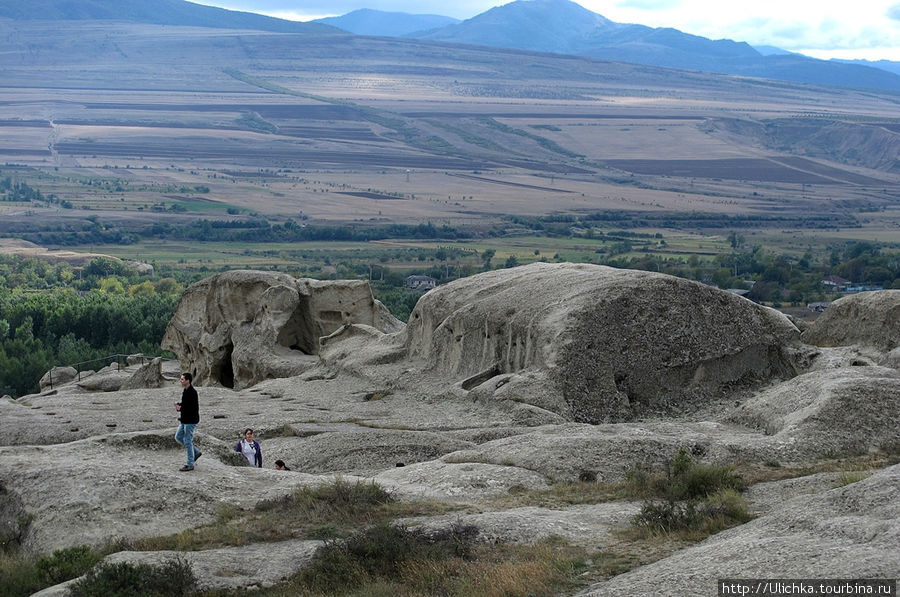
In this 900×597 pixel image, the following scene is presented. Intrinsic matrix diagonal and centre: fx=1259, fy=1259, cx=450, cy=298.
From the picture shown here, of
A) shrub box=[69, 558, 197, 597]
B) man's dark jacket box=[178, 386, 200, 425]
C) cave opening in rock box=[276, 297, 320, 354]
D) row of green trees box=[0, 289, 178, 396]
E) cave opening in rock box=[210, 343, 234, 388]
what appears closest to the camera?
shrub box=[69, 558, 197, 597]

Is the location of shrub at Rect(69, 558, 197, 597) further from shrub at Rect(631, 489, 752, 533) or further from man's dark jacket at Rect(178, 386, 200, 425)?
shrub at Rect(631, 489, 752, 533)

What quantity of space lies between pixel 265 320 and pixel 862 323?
63.2ft

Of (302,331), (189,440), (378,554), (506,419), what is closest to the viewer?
(378,554)

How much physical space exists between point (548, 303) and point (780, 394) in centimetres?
705

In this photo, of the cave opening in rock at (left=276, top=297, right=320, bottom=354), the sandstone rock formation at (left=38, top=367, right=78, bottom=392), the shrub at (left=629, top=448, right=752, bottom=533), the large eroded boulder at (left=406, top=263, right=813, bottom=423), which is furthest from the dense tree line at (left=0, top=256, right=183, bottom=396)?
the shrub at (left=629, top=448, right=752, bottom=533)

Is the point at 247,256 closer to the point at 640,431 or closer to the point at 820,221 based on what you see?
the point at 820,221

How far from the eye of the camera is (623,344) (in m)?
28.7

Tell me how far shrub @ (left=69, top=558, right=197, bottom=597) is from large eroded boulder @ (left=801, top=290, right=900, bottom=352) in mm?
21793

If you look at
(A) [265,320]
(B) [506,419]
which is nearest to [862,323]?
(B) [506,419]

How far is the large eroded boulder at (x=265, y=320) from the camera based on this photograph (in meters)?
41.5

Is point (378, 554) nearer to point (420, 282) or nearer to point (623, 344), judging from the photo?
point (623, 344)

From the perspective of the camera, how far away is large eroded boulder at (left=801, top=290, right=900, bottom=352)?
105ft

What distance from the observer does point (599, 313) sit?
28953 millimetres

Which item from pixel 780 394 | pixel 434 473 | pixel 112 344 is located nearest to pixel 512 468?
pixel 434 473
